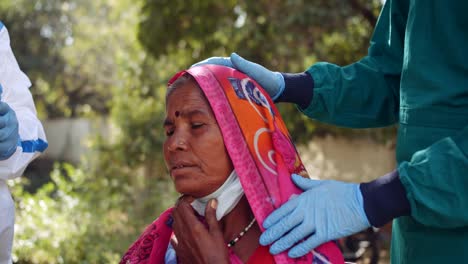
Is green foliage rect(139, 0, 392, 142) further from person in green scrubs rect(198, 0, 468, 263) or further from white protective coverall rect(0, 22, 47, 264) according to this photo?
white protective coverall rect(0, 22, 47, 264)

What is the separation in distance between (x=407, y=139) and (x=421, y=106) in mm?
114

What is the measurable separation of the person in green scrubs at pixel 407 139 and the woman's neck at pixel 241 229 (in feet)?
0.36

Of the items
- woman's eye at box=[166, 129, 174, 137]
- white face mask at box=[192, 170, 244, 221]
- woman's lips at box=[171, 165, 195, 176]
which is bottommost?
white face mask at box=[192, 170, 244, 221]

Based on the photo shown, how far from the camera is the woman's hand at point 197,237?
1.75m

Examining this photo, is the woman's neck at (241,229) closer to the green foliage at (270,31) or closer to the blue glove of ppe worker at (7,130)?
the blue glove of ppe worker at (7,130)

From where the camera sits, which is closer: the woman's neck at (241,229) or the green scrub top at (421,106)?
the green scrub top at (421,106)

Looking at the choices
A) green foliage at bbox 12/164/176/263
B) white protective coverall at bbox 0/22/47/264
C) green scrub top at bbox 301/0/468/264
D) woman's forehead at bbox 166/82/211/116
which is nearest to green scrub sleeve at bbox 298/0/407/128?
green scrub top at bbox 301/0/468/264

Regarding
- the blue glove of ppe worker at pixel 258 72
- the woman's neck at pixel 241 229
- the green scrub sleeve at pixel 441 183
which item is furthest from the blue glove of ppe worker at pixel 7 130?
the green scrub sleeve at pixel 441 183

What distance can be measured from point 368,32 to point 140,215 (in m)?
3.10

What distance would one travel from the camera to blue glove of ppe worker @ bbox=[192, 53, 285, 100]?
2.02 meters

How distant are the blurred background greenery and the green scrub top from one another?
3068 mm

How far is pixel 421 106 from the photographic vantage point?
184 cm

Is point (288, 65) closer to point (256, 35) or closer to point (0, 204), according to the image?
point (256, 35)

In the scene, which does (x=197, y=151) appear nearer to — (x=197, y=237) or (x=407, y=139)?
(x=197, y=237)
